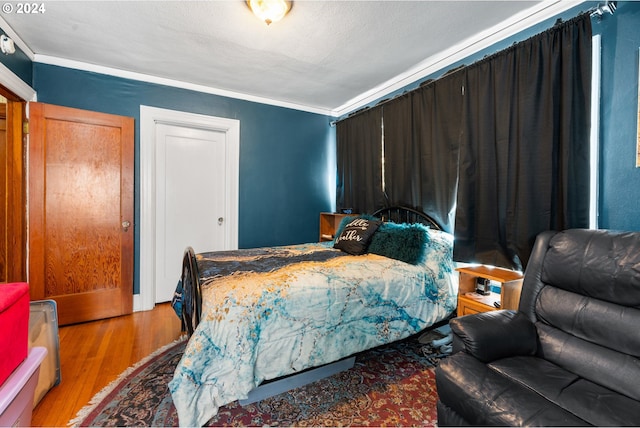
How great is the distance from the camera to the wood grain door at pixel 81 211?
2.62m

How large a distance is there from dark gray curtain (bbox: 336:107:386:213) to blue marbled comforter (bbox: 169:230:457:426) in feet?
4.09

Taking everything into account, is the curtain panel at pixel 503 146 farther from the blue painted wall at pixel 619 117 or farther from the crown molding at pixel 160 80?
the crown molding at pixel 160 80

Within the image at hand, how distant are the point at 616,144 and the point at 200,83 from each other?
3771 mm

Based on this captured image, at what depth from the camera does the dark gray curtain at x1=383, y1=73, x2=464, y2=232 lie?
2598mm

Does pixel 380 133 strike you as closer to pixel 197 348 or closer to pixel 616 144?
pixel 616 144

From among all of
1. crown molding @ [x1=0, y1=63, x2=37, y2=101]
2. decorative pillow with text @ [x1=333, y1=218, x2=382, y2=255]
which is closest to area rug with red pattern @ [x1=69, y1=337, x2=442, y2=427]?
decorative pillow with text @ [x1=333, y1=218, x2=382, y2=255]

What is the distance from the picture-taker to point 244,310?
5.07 feet

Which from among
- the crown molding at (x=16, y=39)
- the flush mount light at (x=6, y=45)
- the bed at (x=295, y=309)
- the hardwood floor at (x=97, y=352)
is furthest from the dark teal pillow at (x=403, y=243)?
the crown molding at (x=16, y=39)

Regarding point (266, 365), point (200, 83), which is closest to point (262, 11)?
point (200, 83)

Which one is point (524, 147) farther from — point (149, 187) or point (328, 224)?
point (149, 187)

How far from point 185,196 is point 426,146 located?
286cm

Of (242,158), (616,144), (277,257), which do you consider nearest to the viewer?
(616,144)

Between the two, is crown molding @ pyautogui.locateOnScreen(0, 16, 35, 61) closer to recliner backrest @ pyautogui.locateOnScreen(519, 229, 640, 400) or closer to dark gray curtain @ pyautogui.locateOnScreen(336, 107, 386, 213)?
dark gray curtain @ pyautogui.locateOnScreen(336, 107, 386, 213)

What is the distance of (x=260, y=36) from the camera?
2.37 meters
